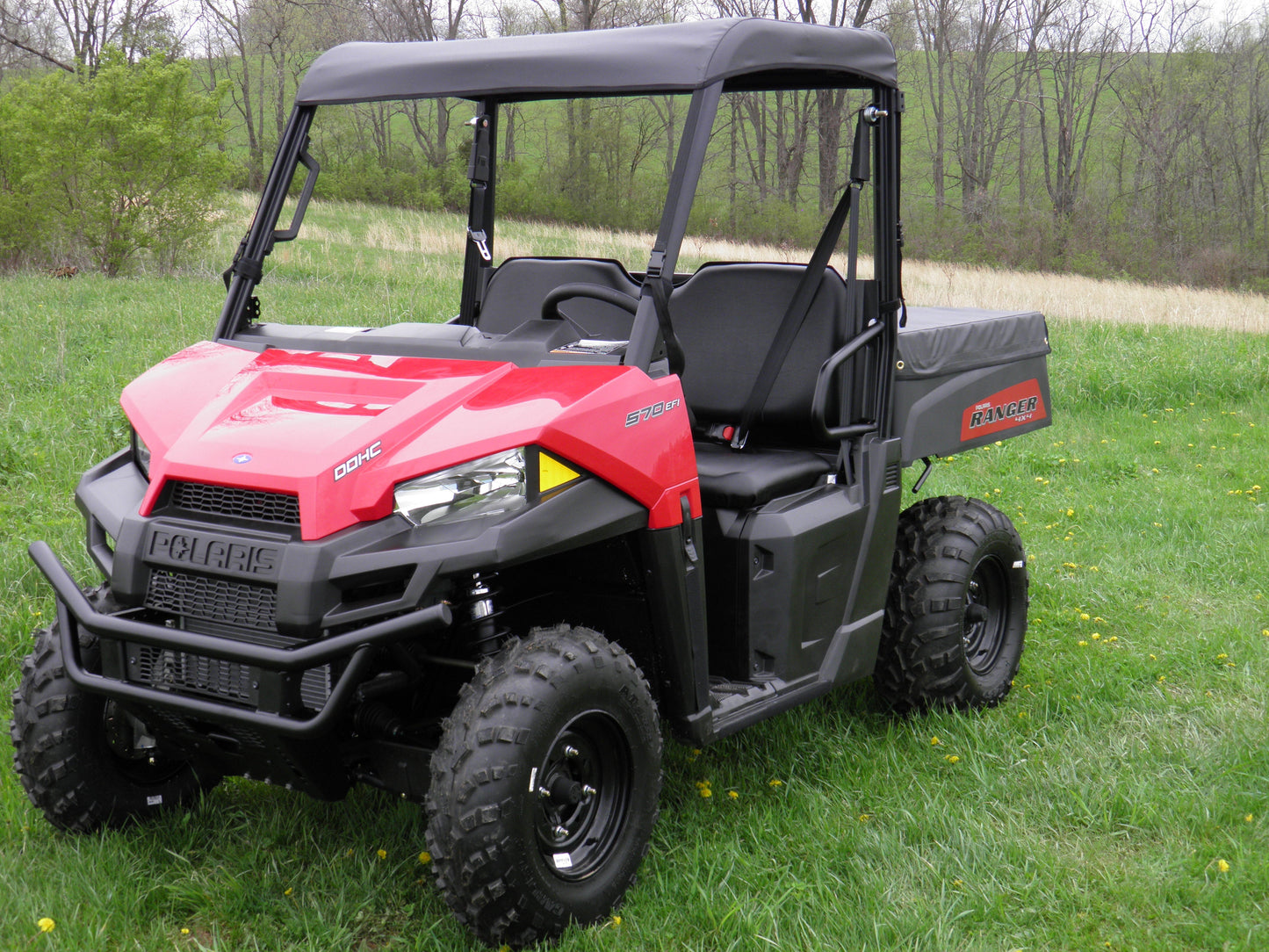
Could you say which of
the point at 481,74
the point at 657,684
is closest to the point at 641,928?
the point at 657,684

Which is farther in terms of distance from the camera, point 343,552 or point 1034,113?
point 1034,113

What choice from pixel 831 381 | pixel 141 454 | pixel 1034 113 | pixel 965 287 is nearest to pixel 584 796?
pixel 141 454

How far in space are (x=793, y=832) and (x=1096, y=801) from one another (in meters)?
0.89

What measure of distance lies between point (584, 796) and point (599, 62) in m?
1.73

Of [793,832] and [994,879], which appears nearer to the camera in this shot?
[994,879]

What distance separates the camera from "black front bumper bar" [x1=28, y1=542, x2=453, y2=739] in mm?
2174

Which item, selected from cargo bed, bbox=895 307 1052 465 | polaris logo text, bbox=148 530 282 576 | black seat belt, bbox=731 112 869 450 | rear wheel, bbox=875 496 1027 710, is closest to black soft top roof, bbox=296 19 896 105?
black seat belt, bbox=731 112 869 450

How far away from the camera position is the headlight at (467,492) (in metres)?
2.37

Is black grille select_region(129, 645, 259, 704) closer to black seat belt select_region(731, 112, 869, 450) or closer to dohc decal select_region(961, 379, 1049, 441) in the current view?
black seat belt select_region(731, 112, 869, 450)

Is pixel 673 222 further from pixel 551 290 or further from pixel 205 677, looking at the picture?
pixel 205 677

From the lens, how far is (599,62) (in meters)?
2.77

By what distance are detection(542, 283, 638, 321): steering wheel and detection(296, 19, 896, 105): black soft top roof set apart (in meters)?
0.47

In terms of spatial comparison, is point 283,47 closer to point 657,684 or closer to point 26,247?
point 26,247

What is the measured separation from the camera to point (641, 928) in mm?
2656
